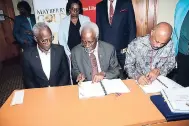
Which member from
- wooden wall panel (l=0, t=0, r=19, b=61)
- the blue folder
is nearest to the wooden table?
the blue folder

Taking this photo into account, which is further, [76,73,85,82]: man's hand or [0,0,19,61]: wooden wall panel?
[0,0,19,61]: wooden wall panel

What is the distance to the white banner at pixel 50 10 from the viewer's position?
395cm

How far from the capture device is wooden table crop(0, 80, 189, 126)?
1637 millimetres

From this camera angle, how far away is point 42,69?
8.39 feet

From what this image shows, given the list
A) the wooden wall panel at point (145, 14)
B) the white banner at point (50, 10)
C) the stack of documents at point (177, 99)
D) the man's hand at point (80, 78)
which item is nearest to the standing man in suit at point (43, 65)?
the man's hand at point (80, 78)

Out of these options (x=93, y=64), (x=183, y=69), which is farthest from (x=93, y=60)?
(x=183, y=69)

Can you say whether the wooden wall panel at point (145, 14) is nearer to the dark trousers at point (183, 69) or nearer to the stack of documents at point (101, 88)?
the dark trousers at point (183, 69)

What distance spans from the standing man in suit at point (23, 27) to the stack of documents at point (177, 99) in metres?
3.36

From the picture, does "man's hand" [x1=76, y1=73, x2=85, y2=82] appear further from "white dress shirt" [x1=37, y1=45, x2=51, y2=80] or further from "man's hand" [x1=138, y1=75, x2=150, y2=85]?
"man's hand" [x1=138, y1=75, x2=150, y2=85]

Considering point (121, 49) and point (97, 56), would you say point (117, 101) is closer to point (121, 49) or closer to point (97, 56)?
point (97, 56)

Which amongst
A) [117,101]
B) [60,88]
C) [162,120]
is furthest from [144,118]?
[60,88]

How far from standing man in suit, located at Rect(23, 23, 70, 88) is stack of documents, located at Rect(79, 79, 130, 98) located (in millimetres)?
583

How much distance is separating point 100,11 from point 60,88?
173cm

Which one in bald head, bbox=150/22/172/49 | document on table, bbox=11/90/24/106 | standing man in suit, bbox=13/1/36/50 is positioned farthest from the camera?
standing man in suit, bbox=13/1/36/50
